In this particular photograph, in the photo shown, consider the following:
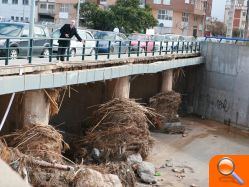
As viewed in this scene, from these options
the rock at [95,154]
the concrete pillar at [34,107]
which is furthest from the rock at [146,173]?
the concrete pillar at [34,107]

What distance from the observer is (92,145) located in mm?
15539

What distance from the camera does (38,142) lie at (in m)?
12.0

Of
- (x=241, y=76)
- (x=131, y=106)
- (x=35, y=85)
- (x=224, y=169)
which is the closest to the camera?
(x=224, y=169)

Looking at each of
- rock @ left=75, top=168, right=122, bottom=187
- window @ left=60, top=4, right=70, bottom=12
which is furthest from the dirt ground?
window @ left=60, top=4, right=70, bottom=12

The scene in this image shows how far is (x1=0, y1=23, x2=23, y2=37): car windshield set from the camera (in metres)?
16.6

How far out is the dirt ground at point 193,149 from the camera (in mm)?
15469

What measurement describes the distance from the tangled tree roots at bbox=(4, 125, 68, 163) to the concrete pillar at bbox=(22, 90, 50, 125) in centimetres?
20

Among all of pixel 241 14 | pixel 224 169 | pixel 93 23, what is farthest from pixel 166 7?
pixel 224 169

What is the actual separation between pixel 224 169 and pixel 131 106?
44.5 ft

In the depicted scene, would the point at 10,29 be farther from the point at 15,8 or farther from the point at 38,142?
the point at 15,8

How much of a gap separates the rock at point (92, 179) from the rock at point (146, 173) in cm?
244

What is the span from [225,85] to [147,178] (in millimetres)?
13445

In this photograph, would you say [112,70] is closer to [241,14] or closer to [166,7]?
[166,7]

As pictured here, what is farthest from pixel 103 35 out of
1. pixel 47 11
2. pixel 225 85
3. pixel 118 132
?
pixel 47 11
